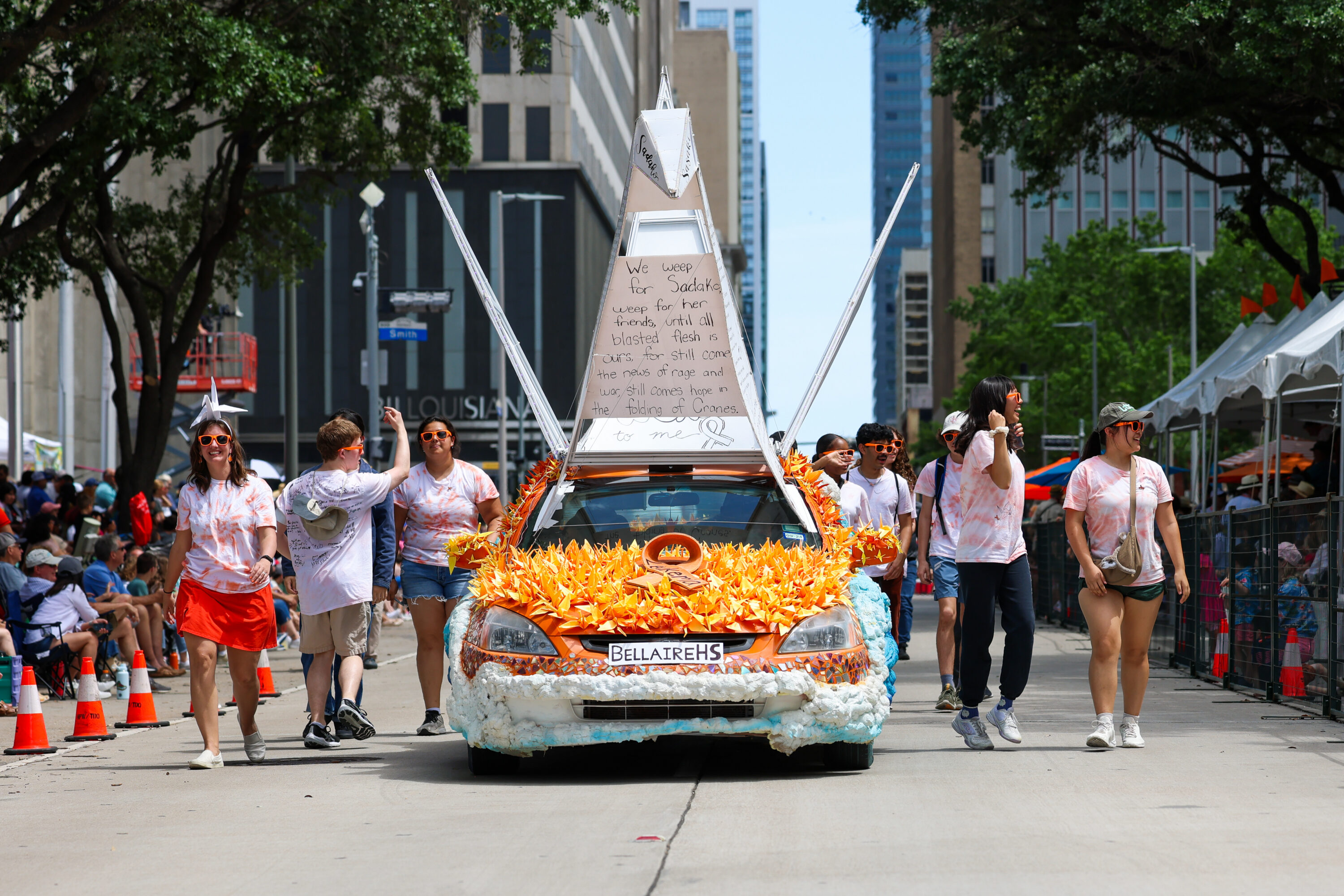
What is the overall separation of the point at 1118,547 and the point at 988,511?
2.23 ft

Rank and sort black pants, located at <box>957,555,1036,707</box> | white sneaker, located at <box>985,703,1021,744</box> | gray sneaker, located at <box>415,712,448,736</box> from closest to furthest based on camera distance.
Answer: black pants, located at <box>957,555,1036,707</box>
white sneaker, located at <box>985,703,1021,744</box>
gray sneaker, located at <box>415,712,448,736</box>

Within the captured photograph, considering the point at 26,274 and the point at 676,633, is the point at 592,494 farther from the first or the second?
the point at 26,274

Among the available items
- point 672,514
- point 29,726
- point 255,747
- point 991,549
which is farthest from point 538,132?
point 991,549

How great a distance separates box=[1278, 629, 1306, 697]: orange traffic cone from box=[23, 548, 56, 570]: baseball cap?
30.6ft

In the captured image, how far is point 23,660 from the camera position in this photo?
13.5 metres

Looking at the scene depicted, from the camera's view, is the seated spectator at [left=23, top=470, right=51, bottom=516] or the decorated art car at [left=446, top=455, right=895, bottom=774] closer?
the decorated art car at [left=446, top=455, right=895, bottom=774]

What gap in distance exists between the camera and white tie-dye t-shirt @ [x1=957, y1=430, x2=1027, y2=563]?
891 centimetres

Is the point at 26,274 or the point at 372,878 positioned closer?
the point at 372,878

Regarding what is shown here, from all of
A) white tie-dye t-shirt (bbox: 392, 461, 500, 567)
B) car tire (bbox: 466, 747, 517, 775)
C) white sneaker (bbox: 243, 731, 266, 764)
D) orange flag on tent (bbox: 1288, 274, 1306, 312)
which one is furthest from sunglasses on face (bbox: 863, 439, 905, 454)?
orange flag on tent (bbox: 1288, 274, 1306, 312)

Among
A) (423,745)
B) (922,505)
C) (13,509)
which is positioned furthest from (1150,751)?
(13,509)

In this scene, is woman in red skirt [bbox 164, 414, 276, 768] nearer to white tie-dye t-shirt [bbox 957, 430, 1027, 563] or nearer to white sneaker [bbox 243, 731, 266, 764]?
white sneaker [bbox 243, 731, 266, 764]

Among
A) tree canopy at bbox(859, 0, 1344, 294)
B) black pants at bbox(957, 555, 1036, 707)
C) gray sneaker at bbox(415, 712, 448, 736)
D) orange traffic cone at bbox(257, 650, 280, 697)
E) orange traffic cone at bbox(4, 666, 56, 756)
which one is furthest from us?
tree canopy at bbox(859, 0, 1344, 294)

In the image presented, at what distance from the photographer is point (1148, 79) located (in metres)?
21.2

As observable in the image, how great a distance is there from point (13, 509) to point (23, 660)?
7.81m
